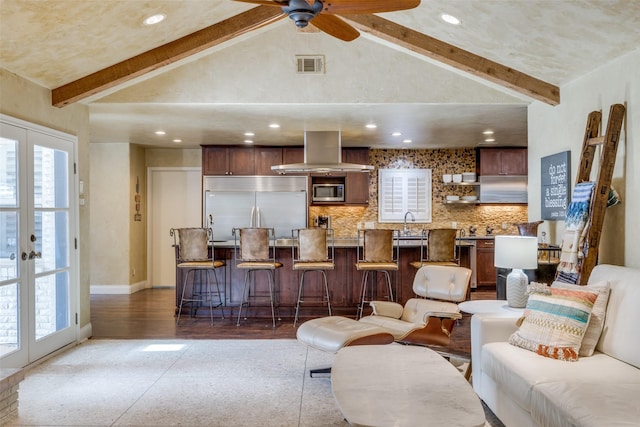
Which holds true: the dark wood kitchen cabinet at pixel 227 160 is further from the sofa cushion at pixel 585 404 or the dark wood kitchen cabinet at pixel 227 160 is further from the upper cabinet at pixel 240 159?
the sofa cushion at pixel 585 404

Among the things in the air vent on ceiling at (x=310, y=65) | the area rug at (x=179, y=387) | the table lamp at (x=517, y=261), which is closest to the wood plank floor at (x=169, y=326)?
the area rug at (x=179, y=387)

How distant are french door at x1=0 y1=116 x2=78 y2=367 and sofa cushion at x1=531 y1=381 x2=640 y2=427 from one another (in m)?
3.64

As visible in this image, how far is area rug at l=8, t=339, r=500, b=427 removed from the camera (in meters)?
2.93

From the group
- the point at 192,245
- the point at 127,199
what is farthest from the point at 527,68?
the point at 127,199

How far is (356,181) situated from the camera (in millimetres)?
8164

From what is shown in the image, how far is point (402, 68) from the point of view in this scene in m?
4.88

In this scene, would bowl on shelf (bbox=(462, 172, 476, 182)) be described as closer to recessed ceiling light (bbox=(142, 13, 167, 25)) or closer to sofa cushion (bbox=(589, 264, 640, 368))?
sofa cushion (bbox=(589, 264, 640, 368))

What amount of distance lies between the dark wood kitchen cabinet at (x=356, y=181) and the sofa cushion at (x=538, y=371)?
5446 millimetres

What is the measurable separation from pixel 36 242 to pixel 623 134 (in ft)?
15.3

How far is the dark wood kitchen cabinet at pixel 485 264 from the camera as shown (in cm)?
778

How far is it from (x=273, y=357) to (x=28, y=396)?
5.97 ft

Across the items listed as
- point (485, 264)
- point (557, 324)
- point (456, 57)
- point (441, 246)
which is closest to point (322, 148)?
point (441, 246)

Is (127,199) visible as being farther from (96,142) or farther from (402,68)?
(402,68)

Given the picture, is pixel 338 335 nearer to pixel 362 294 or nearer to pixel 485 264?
pixel 362 294
